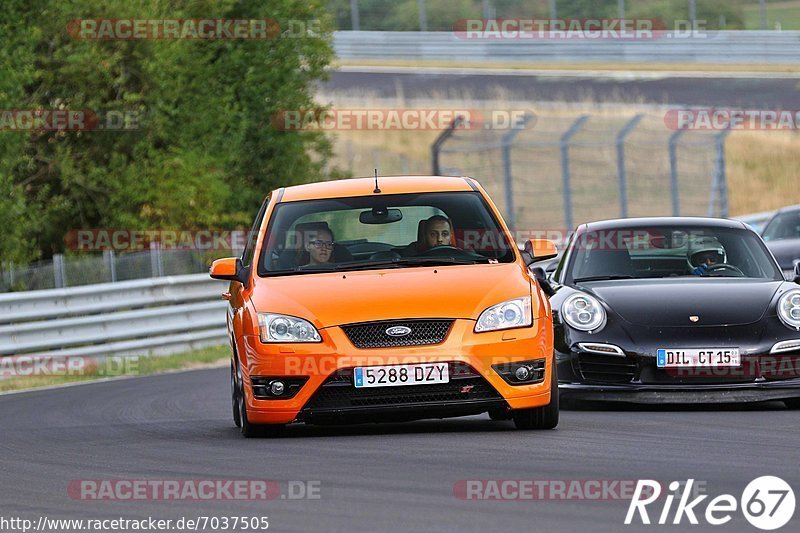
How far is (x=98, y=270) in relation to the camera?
20.5m

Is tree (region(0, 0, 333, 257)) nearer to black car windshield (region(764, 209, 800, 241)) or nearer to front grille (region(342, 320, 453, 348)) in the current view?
black car windshield (region(764, 209, 800, 241))

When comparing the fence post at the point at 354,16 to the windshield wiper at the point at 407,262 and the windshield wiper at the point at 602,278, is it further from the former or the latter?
the windshield wiper at the point at 407,262

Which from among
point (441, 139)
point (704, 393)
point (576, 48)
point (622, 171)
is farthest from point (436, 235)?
point (576, 48)

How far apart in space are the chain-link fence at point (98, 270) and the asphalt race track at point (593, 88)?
2080cm

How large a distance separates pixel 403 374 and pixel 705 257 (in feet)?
12.8

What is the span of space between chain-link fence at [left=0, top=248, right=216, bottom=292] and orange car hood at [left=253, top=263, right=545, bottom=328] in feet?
34.4

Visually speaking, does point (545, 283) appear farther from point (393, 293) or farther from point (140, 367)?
point (140, 367)

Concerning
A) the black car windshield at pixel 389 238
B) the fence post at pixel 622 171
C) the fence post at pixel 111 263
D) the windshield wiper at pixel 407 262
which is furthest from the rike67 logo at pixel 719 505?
the fence post at pixel 622 171

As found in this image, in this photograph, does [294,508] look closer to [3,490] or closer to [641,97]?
[3,490]

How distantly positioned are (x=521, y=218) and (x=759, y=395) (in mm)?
21661

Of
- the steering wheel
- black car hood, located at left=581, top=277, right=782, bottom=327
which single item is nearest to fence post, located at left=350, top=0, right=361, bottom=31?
the steering wheel

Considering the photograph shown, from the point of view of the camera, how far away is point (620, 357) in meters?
10.9

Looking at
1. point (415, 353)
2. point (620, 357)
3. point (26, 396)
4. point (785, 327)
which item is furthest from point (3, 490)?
point (26, 396)

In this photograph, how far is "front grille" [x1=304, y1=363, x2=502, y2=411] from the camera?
30.1 feet
